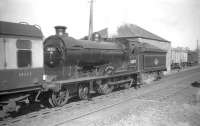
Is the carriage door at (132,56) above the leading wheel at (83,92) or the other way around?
above

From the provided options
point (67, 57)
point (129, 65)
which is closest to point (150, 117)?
point (67, 57)

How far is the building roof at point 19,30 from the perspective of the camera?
23.5ft

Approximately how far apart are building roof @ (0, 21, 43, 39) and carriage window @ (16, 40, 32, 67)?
0.99 ft

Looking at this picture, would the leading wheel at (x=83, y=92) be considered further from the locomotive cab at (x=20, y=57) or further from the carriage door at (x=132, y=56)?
the carriage door at (x=132, y=56)

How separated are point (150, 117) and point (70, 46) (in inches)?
188

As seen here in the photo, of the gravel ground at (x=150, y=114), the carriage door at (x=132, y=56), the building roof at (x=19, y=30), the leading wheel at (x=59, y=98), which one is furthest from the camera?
the carriage door at (x=132, y=56)

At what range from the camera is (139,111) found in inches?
360

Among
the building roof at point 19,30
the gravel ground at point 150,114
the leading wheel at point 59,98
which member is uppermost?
the building roof at point 19,30

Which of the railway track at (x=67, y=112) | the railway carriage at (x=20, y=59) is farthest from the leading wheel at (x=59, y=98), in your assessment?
the railway carriage at (x=20, y=59)

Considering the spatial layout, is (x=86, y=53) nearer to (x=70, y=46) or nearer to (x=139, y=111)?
(x=70, y=46)

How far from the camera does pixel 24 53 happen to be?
305 inches

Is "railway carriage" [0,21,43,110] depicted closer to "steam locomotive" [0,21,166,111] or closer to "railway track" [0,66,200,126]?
"steam locomotive" [0,21,166,111]

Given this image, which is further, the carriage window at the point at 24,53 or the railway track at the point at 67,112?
the railway track at the point at 67,112

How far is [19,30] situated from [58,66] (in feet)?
8.93
